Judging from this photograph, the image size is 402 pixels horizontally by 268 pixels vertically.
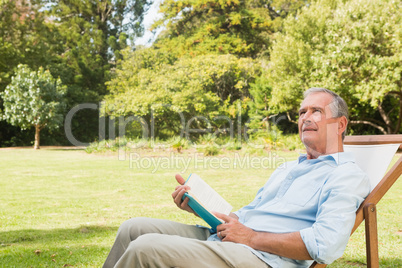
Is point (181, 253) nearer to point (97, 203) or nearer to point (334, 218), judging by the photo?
point (334, 218)

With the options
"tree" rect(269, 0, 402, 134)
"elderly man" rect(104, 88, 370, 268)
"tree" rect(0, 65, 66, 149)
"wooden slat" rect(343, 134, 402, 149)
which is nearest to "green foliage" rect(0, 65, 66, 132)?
"tree" rect(0, 65, 66, 149)

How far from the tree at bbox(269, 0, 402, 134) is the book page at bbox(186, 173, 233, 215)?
1255 cm

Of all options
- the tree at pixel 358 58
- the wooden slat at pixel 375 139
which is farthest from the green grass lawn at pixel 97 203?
the tree at pixel 358 58

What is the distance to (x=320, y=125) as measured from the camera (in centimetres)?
219

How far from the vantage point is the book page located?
7.07 ft

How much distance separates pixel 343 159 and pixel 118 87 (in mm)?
24301

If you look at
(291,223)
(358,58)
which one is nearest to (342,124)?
(291,223)

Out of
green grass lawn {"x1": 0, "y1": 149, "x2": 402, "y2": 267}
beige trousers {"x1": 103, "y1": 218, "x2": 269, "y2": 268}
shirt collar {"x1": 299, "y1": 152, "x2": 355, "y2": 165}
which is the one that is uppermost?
shirt collar {"x1": 299, "y1": 152, "x2": 355, "y2": 165}

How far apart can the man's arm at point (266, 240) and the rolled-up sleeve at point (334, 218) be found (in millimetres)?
45

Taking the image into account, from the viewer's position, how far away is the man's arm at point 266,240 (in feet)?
6.00

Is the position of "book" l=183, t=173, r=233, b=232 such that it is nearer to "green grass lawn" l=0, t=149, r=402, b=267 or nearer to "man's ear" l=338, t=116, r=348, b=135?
"man's ear" l=338, t=116, r=348, b=135

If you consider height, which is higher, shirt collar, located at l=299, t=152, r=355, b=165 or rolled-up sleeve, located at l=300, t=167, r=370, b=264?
shirt collar, located at l=299, t=152, r=355, b=165

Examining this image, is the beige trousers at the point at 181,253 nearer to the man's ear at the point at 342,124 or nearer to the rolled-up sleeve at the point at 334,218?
the rolled-up sleeve at the point at 334,218

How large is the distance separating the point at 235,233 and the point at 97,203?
5109 millimetres
